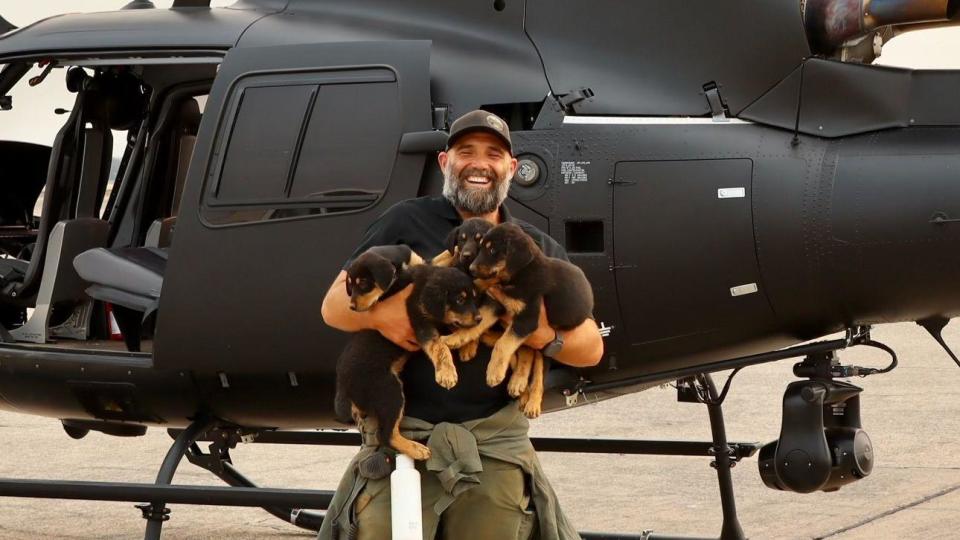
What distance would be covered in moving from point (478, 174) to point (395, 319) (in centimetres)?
49

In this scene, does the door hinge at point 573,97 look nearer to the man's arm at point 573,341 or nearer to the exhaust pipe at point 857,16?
the exhaust pipe at point 857,16

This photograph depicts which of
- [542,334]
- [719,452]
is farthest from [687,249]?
[542,334]

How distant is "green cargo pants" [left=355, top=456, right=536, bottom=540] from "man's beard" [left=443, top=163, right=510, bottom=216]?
2.23ft

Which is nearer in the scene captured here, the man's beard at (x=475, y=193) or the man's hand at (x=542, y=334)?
the man's hand at (x=542, y=334)

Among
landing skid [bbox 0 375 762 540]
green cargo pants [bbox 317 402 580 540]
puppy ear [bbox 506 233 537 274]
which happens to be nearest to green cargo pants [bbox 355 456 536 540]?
green cargo pants [bbox 317 402 580 540]

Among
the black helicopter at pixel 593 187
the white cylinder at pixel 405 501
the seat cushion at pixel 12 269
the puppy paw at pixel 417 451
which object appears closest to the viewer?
the white cylinder at pixel 405 501

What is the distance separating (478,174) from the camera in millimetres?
3984

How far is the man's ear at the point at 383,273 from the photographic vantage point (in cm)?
364

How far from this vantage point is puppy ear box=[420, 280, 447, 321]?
144 inches

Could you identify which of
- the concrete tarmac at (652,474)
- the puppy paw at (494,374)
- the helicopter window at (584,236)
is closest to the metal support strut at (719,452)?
the concrete tarmac at (652,474)

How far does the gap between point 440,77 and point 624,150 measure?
2.69ft

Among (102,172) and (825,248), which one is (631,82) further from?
(102,172)

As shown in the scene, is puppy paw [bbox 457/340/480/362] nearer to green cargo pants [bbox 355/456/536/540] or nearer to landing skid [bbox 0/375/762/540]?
green cargo pants [bbox 355/456/536/540]

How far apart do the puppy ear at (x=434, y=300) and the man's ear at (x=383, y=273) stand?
0.31 ft
